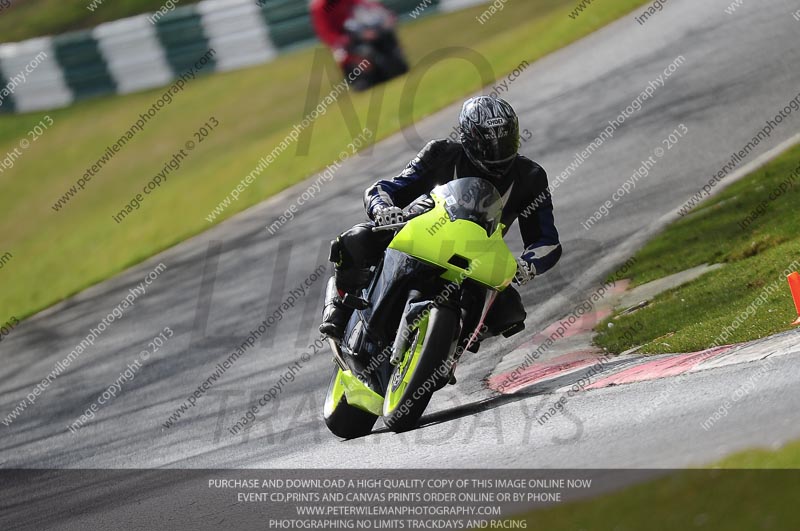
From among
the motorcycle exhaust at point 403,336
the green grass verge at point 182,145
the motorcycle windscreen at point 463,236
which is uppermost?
the motorcycle windscreen at point 463,236

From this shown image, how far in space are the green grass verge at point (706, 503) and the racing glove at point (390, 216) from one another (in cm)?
242

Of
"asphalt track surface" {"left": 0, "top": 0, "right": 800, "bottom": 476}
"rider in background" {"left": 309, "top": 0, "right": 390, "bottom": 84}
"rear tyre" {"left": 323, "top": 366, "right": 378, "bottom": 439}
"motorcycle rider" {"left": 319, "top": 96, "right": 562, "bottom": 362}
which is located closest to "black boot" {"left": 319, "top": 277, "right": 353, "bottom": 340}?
"motorcycle rider" {"left": 319, "top": 96, "right": 562, "bottom": 362}

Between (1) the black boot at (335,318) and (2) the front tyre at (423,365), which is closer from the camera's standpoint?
(2) the front tyre at (423,365)

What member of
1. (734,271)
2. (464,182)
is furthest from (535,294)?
(464,182)

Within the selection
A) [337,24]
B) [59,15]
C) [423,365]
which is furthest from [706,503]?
[59,15]

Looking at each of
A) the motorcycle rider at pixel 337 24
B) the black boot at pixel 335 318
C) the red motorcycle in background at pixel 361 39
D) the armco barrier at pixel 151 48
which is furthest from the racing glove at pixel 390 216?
the armco barrier at pixel 151 48

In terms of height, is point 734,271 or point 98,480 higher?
point 98,480

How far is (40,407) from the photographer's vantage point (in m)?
10.4

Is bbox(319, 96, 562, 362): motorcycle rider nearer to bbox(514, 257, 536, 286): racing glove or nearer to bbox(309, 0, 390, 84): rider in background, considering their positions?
bbox(514, 257, 536, 286): racing glove

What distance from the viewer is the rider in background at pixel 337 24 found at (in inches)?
717

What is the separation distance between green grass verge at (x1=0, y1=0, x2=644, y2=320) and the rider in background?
68 centimetres

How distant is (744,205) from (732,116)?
2836 millimetres

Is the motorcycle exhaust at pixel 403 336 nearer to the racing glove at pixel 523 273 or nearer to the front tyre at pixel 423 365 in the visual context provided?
the front tyre at pixel 423 365

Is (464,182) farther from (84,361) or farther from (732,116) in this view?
(732,116)
